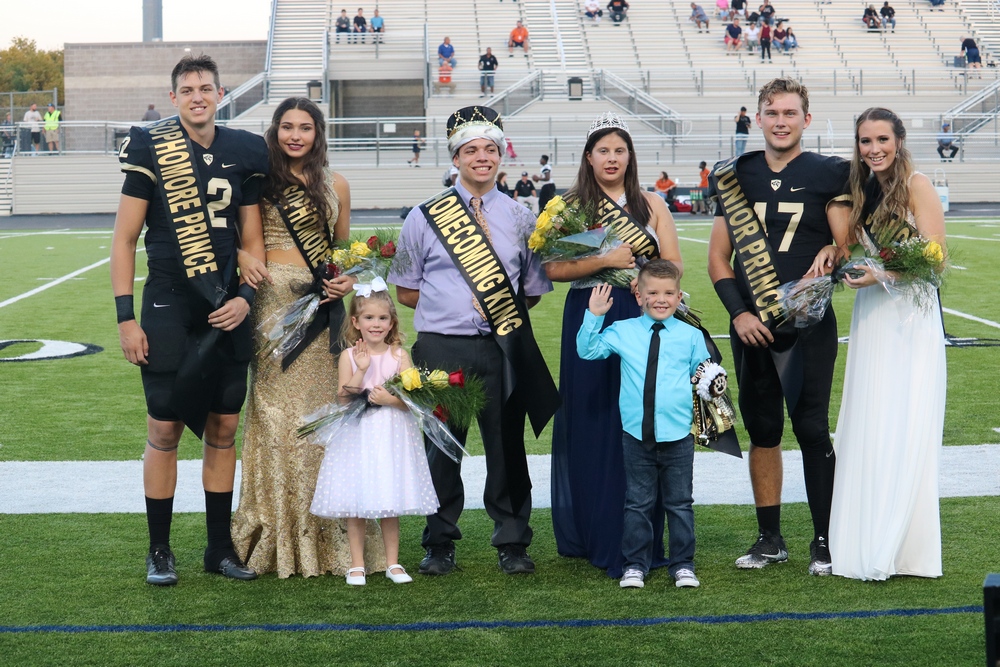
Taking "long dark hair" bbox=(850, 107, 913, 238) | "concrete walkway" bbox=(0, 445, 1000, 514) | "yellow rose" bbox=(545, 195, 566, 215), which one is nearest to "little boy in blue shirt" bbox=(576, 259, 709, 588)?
"yellow rose" bbox=(545, 195, 566, 215)

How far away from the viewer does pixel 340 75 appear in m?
37.1

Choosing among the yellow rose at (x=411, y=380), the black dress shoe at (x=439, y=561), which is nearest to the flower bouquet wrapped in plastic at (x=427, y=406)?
the yellow rose at (x=411, y=380)

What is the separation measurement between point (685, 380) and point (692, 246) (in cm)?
1531

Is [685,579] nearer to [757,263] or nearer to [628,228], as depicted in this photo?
[757,263]

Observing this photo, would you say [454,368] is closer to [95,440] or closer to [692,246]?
[95,440]

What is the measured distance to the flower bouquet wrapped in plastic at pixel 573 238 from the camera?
14.7ft

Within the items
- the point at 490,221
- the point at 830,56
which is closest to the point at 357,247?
the point at 490,221

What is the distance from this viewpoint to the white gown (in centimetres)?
432

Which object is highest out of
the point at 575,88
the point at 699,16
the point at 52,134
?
the point at 699,16

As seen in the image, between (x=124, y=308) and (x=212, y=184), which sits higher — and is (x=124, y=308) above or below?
below

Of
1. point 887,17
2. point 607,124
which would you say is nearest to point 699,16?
point 887,17

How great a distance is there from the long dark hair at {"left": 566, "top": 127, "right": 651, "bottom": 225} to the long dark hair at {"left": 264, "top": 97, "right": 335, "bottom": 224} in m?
0.94

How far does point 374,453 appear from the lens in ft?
14.4

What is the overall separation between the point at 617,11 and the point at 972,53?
36.6ft
